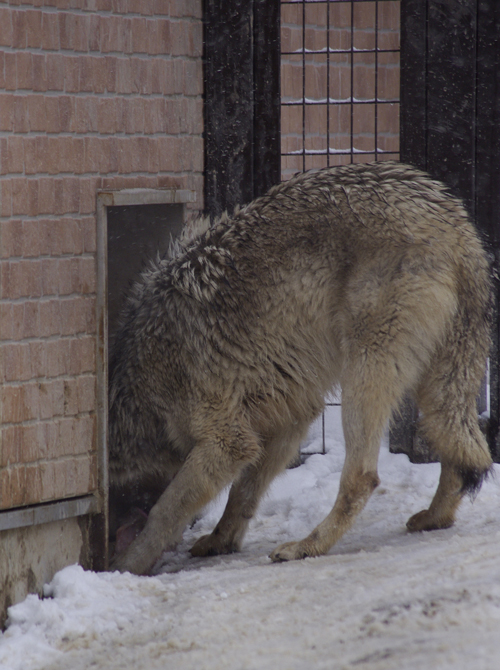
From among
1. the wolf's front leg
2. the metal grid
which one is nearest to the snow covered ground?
the wolf's front leg

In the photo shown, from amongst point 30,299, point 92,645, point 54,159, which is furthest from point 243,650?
point 54,159

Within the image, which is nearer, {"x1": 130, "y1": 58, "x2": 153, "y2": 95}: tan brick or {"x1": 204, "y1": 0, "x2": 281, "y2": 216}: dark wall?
{"x1": 130, "y1": 58, "x2": 153, "y2": 95}: tan brick

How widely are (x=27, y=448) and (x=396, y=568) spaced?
73.8 inches

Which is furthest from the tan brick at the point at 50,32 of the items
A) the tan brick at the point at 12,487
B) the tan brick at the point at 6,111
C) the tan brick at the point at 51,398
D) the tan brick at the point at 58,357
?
the tan brick at the point at 12,487

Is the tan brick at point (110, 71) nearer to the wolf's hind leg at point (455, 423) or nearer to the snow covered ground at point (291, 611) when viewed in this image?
the wolf's hind leg at point (455, 423)

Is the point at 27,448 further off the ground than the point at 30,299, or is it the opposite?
the point at 30,299

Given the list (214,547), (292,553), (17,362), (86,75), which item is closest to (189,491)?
(214,547)

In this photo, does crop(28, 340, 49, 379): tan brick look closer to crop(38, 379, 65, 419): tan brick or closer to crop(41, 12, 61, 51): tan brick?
crop(38, 379, 65, 419): tan brick

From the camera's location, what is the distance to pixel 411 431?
600cm

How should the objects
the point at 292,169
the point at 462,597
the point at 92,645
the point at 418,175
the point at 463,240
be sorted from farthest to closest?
the point at 292,169 → the point at 418,175 → the point at 463,240 → the point at 92,645 → the point at 462,597

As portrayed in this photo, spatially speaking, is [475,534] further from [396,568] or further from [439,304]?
[439,304]

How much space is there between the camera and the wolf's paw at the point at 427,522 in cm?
450

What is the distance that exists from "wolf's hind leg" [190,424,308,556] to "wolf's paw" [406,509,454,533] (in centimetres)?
82

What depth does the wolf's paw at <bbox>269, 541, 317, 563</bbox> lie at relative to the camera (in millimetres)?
4156
